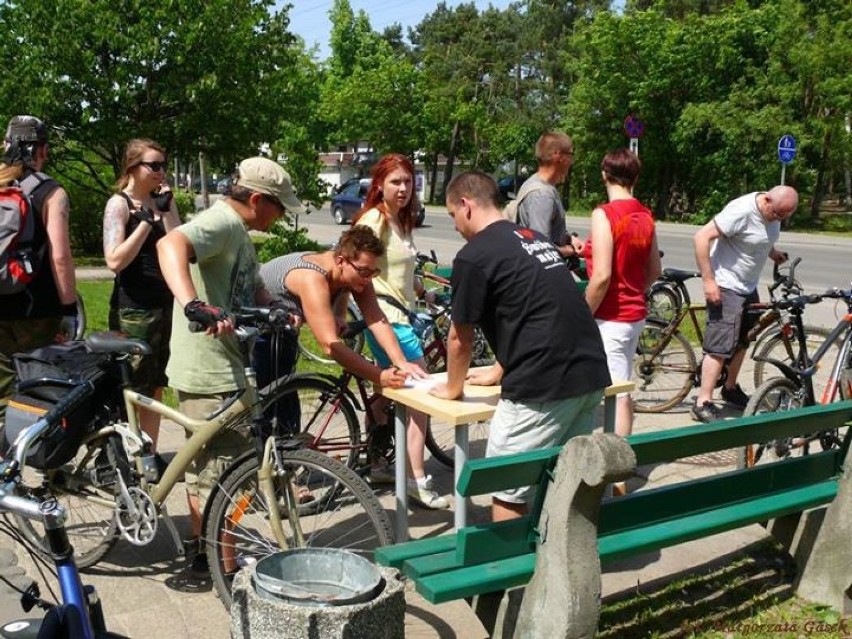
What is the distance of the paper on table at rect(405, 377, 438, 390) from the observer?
4236 millimetres

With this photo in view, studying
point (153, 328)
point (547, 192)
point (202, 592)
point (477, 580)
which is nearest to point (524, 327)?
point (477, 580)

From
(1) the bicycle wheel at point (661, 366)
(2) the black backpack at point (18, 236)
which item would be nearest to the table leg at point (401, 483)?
(2) the black backpack at point (18, 236)

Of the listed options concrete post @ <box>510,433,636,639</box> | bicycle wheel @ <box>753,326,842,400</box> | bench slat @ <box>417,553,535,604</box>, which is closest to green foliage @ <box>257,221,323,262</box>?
bicycle wheel @ <box>753,326,842,400</box>

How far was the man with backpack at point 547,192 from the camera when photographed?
5.96m

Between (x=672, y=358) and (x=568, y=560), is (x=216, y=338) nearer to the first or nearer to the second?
(x=568, y=560)

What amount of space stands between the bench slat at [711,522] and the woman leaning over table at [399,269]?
1.64 m

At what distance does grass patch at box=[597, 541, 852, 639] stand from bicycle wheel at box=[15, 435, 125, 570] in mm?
2121

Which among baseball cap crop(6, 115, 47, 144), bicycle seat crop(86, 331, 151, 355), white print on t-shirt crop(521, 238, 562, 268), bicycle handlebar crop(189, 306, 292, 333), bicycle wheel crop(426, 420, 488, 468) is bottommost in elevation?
bicycle wheel crop(426, 420, 488, 468)

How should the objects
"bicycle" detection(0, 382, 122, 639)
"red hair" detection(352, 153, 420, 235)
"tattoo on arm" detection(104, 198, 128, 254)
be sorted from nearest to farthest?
"bicycle" detection(0, 382, 122, 639)
"tattoo on arm" detection(104, 198, 128, 254)
"red hair" detection(352, 153, 420, 235)

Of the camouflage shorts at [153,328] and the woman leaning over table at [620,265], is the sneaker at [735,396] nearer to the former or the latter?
the woman leaning over table at [620,265]

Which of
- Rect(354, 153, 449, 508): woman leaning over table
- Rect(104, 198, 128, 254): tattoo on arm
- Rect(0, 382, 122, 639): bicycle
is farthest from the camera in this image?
Rect(354, 153, 449, 508): woman leaning over table

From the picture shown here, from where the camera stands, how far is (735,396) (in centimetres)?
718

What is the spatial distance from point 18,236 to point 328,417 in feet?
5.85

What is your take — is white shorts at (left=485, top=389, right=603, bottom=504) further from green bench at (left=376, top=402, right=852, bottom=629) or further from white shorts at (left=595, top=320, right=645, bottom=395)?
white shorts at (left=595, top=320, right=645, bottom=395)
